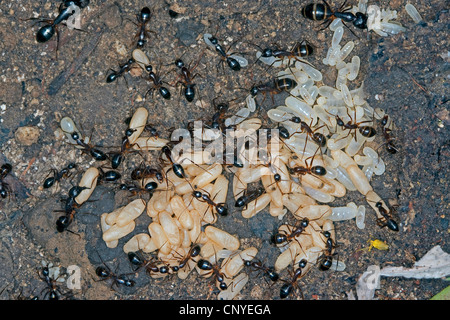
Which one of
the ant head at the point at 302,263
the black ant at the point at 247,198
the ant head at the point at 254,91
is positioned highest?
→ the ant head at the point at 254,91

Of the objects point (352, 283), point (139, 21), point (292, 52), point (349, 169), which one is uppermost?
point (139, 21)

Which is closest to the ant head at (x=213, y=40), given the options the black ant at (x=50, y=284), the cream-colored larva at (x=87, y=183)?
the cream-colored larva at (x=87, y=183)

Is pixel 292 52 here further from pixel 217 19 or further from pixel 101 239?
pixel 101 239

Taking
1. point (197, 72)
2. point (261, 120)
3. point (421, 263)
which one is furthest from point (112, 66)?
point (421, 263)

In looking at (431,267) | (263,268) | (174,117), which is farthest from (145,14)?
(431,267)

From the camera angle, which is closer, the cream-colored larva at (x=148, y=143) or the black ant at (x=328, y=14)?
the black ant at (x=328, y=14)

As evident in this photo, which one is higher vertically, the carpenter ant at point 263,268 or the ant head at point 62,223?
the ant head at point 62,223

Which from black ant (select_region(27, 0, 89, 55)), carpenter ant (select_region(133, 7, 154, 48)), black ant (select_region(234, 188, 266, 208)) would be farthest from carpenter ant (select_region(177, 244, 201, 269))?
black ant (select_region(27, 0, 89, 55))

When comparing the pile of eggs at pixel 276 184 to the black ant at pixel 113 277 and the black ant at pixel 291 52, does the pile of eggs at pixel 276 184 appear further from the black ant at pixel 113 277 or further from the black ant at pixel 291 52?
the black ant at pixel 113 277
